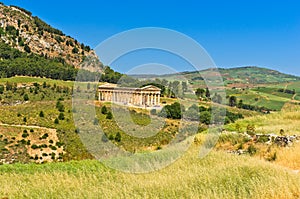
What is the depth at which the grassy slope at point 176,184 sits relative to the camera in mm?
6996

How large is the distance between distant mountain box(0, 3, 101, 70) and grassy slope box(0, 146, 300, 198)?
5027 inches

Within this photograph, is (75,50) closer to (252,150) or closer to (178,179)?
(252,150)

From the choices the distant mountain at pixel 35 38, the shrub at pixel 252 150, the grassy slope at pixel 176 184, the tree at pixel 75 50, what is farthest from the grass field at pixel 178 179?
the tree at pixel 75 50

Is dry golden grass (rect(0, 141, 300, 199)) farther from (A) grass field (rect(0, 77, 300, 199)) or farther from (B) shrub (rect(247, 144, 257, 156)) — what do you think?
(B) shrub (rect(247, 144, 257, 156))

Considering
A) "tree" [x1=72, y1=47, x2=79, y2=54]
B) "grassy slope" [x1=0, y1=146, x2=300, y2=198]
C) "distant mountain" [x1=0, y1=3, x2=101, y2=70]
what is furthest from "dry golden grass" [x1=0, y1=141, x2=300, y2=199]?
"tree" [x1=72, y1=47, x2=79, y2=54]

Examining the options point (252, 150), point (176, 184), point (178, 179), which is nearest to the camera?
point (176, 184)

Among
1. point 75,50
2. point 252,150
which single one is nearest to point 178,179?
point 252,150

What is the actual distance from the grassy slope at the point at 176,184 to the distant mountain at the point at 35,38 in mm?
127682

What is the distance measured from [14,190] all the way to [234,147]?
929 centimetres

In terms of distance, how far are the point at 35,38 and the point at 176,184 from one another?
13897cm

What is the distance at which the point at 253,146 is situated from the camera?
13438 millimetres

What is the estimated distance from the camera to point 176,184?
819cm

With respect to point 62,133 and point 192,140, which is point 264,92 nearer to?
point 62,133

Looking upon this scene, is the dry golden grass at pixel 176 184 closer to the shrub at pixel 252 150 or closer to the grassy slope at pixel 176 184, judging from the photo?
the grassy slope at pixel 176 184
